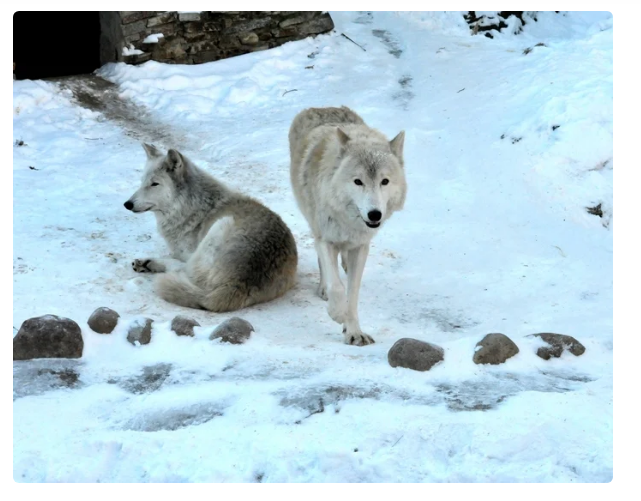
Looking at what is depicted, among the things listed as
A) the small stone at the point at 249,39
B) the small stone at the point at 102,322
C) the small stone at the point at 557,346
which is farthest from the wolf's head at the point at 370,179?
the small stone at the point at 249,39

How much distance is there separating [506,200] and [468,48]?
4.58 metres

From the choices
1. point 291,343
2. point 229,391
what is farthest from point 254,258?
point 229,391

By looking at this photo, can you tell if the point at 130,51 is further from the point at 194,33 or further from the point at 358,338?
the point at 358,338

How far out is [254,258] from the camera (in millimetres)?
5801

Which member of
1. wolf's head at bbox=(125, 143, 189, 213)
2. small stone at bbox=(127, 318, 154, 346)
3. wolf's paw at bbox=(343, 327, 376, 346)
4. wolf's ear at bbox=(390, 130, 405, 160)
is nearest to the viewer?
small stone at bbox=(127, 318, 154, 346)

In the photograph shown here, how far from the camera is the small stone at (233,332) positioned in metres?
4.57

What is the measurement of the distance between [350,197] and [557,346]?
1.67 m

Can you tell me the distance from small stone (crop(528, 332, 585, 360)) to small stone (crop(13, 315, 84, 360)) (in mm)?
2823

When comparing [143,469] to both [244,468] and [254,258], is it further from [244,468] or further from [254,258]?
[254,258]

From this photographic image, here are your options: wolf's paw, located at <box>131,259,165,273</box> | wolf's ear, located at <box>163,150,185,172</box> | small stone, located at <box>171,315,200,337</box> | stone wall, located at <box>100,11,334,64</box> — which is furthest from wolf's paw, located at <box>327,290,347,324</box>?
stone wall, located at <box>100,11,334,64</box>

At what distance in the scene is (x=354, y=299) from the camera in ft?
17.3

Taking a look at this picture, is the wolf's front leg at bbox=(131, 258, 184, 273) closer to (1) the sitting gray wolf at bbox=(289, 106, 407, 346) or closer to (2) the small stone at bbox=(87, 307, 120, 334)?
(1) the sitting gray wolf at bbox=(289, 106, 407, 346)

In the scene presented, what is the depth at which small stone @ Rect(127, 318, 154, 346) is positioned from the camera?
175 inches

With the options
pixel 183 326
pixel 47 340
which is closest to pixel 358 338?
pixel 183 326
